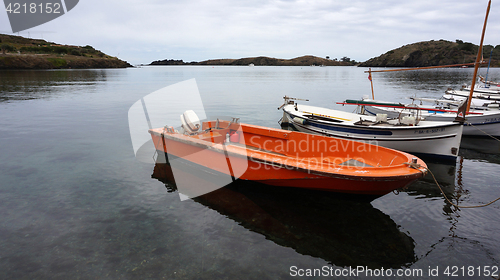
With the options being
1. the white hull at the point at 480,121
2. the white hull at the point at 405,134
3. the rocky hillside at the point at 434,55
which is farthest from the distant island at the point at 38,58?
the rocky hillside at the point at 434,55

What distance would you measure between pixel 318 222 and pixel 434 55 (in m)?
184

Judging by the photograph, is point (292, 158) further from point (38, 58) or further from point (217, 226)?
point (38, 58)

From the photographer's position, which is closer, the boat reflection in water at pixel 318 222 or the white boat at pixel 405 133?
the boat reflection in water at pixel 318 222

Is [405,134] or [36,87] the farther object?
[36,87]

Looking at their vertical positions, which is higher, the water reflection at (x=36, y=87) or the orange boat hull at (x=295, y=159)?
the water reflection at (x=36, y=87)

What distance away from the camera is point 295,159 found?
8.09 metres

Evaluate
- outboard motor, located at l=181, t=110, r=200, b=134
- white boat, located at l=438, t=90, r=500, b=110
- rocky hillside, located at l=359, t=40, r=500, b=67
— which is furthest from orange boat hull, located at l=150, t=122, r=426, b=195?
rocky hillside, located at l=359, t=40, r=500, b=67

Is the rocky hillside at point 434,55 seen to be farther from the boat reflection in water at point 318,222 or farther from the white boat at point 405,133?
the boat reflection in water at point 318,222

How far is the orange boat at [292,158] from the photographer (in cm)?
693

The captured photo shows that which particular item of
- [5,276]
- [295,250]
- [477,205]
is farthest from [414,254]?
[5,276]

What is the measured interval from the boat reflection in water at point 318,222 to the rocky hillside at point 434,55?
553 feet

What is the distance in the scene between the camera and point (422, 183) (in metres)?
9.56

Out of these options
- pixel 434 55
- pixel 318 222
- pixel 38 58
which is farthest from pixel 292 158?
pixel 434 55

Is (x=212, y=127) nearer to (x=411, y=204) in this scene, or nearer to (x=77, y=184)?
(x=77, y=184)
